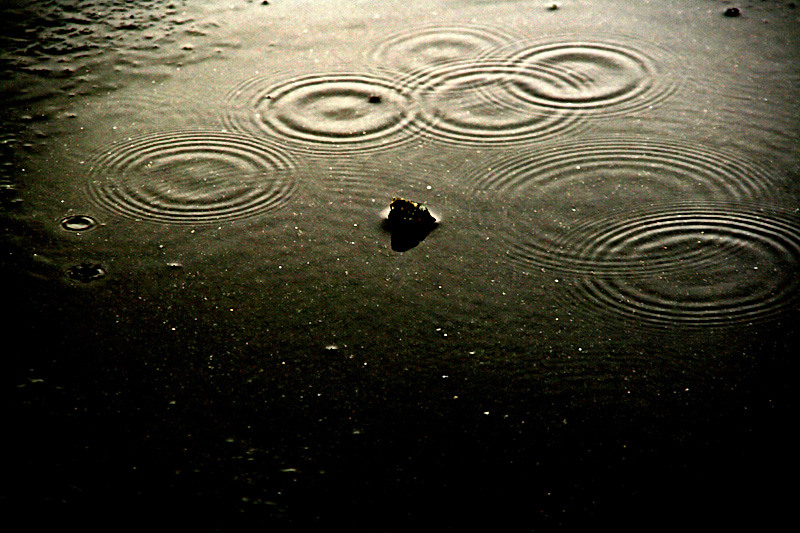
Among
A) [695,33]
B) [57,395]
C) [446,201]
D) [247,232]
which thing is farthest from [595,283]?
[695,33]

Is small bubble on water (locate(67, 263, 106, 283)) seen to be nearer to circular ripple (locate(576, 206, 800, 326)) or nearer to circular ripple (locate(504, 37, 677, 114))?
circular ripple (locate(576, 206, 800, 326))

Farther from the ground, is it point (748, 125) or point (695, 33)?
point (695, 33)

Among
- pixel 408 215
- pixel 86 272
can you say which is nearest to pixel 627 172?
pixel 408 215

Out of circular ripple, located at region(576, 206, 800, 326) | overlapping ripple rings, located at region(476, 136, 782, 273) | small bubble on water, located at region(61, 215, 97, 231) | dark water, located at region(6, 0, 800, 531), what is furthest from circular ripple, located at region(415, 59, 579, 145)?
small bubble on water, located at region(61, 215, 97, 231)

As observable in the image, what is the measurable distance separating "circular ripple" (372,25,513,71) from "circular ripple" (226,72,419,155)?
17 centimetres

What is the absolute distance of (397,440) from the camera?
1.48 metres

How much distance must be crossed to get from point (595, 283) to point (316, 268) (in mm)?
738

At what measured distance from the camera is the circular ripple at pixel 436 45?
111 inches

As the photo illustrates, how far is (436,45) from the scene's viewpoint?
2926 millimetres

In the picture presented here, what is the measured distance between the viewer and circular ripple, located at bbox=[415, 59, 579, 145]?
7.95 feet

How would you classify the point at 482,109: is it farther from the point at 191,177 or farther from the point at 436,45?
the point at 191,177

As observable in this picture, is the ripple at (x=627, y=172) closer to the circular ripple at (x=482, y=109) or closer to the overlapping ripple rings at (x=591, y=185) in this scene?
the overlapping ripple rings at (x=591, y=185)

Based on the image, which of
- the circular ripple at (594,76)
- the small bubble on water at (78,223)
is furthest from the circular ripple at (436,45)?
the small bubble on water at (78,223)

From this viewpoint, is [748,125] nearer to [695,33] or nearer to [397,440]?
[695,33]
